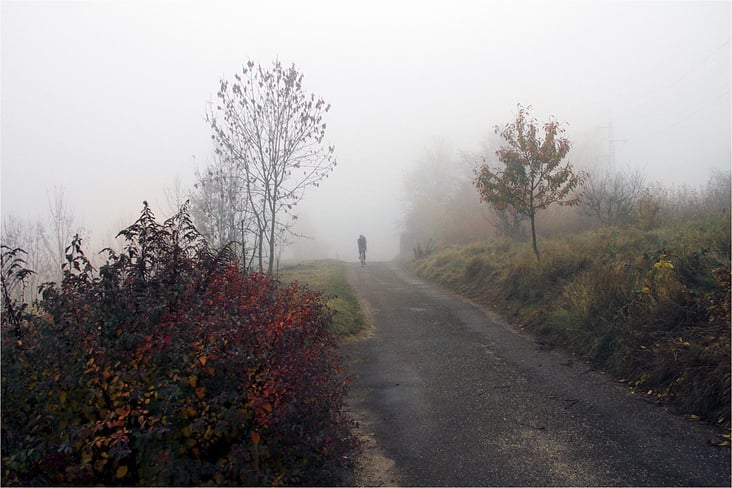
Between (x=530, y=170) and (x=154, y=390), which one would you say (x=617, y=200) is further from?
(x=154, y=390)

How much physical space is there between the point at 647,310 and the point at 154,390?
20.0 feet

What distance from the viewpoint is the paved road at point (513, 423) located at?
4.00m

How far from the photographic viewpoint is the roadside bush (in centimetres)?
303

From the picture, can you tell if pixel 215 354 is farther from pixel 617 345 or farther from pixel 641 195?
pixel 641 195

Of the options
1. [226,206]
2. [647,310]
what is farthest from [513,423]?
[226,206]

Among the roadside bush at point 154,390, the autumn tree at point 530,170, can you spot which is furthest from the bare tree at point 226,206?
the roadside bush at point 154,390

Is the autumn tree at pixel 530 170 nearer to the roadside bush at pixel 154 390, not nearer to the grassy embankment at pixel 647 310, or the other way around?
the grassy embankment at pixel 647 310

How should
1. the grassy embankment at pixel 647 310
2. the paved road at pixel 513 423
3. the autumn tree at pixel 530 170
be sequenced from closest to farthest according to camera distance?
the paved road at pixel 513 423
the grassy embankment at pixel 647 310
the autumn tree at pixel 530 170

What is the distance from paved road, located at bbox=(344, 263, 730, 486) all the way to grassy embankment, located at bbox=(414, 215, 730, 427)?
0.36 m

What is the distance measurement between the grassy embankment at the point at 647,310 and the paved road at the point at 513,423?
361mm

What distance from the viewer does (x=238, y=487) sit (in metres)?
3.19

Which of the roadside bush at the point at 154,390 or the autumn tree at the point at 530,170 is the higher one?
the autumn tree at the point at 530,170

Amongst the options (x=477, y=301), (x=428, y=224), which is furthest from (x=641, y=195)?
(x=428, y=224)

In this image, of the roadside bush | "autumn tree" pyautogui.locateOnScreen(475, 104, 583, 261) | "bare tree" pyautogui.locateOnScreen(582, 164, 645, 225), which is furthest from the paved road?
"bare tree" pyautogui.locateOnScreen(582, 164, 645, 225)
